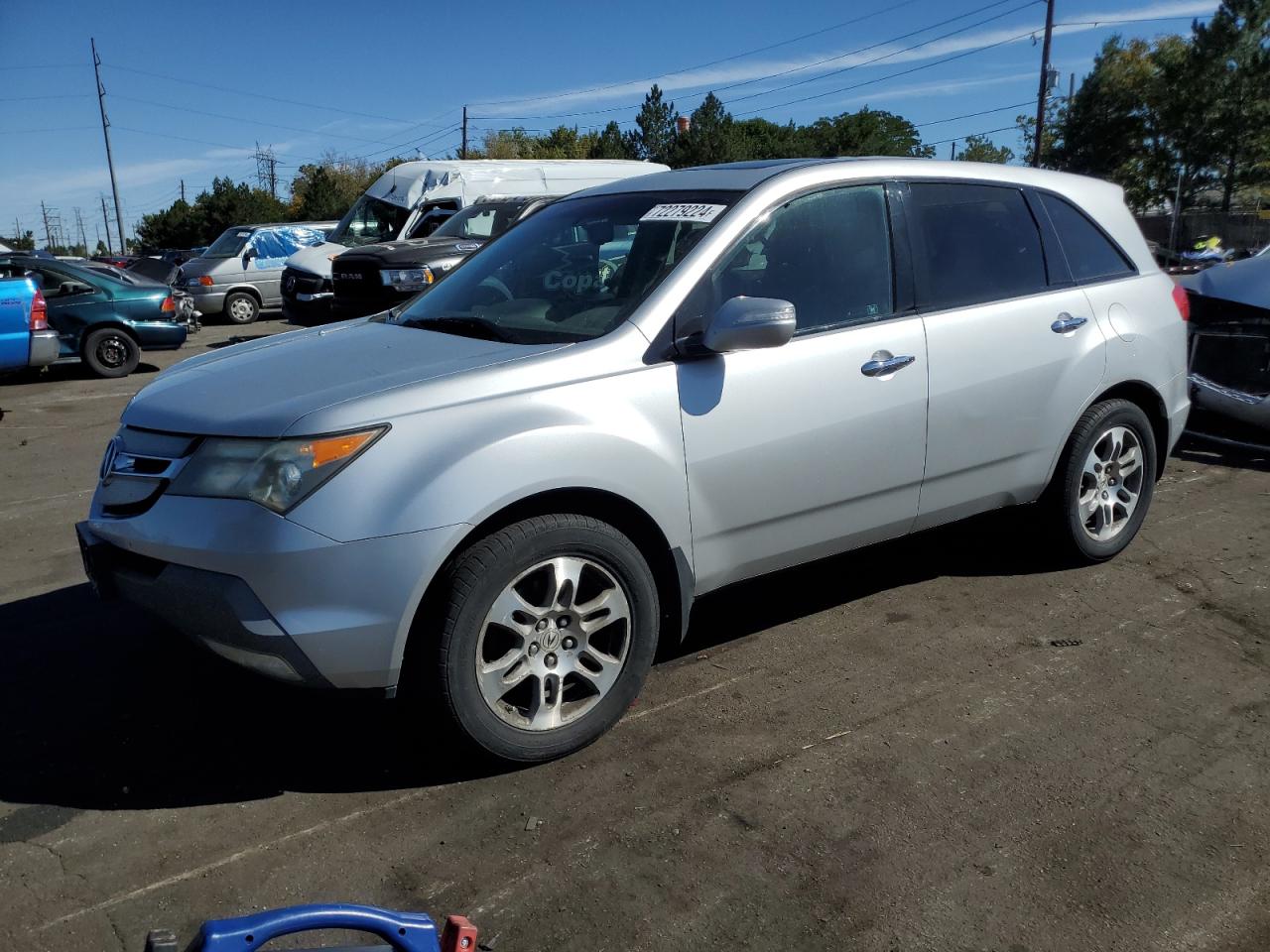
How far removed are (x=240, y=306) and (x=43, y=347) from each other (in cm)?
928

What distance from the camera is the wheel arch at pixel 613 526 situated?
309 cm

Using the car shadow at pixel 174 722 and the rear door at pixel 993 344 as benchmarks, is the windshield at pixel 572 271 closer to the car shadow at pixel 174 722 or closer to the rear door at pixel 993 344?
the rear door at pixel 993 344

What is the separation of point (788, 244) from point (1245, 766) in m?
2.23

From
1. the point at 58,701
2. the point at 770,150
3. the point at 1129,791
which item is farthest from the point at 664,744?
the point at 770,150

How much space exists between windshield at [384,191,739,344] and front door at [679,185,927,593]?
25 cm

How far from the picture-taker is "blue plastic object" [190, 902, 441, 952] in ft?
6.25

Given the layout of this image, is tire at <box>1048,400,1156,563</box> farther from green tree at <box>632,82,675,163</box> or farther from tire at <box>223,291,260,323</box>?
green tree at <box>632,82,675,163</box>

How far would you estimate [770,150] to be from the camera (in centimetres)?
7494

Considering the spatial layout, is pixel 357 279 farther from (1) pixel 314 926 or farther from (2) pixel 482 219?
(1) pixel 314 926

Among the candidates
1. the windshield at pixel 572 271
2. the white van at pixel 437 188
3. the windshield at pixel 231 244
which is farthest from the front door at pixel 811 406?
the windshield at pixel 231 244

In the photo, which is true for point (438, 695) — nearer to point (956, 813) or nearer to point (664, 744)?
point (664, 744)

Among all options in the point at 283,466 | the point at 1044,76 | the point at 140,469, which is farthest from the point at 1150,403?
the point at 1044,76

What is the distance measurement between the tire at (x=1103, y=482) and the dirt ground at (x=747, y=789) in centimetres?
27

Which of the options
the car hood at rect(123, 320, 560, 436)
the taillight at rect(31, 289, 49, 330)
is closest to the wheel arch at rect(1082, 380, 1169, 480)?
the car hood at rect(123, 320, 560, 436)
